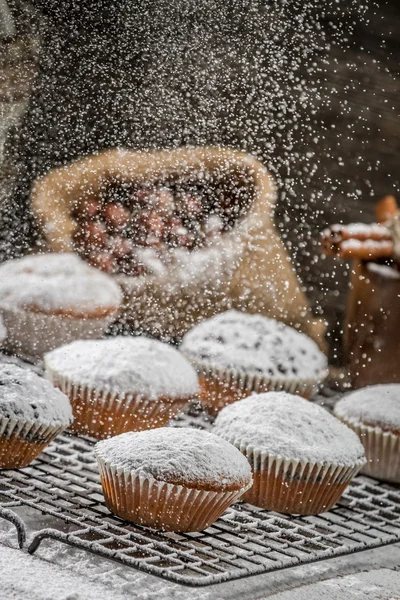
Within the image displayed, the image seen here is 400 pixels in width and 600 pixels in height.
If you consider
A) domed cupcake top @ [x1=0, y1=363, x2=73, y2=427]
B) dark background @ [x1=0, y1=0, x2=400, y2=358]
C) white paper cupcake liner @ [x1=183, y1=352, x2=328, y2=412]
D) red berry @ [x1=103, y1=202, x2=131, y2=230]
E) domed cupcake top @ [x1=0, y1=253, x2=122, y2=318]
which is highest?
dark background @ [x1=0, y1=0, x2=400, y2=358]

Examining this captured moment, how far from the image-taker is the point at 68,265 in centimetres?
124

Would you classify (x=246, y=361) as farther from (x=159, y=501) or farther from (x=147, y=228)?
(x=159, y=501)

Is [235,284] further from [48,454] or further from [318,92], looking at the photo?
[48,454]

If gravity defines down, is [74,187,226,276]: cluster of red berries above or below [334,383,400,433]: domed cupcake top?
above

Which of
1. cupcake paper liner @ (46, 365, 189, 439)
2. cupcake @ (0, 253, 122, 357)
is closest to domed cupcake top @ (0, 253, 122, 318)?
cupcake @ (0, 253, 122, 357)

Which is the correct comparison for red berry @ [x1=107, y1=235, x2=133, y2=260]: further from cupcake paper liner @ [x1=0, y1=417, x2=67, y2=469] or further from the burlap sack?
cupcake paper liner @ [x1=0, y1=417, x2=67, y2=469]

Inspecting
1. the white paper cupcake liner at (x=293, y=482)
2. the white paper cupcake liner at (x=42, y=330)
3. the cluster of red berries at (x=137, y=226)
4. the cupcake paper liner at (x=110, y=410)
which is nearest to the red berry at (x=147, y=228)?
the cluster of red berries at (x=137, y=226)

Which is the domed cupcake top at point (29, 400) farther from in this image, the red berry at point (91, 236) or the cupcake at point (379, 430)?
the cupcake at point (379, 430)

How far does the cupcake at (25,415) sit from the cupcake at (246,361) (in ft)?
1.24

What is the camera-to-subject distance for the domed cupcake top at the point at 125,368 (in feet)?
3.68

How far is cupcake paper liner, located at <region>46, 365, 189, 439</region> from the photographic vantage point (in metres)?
1.12

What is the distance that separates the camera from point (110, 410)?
1129 mm

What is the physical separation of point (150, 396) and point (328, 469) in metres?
0.26

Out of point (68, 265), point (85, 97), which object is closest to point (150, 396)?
point (68, 265)
